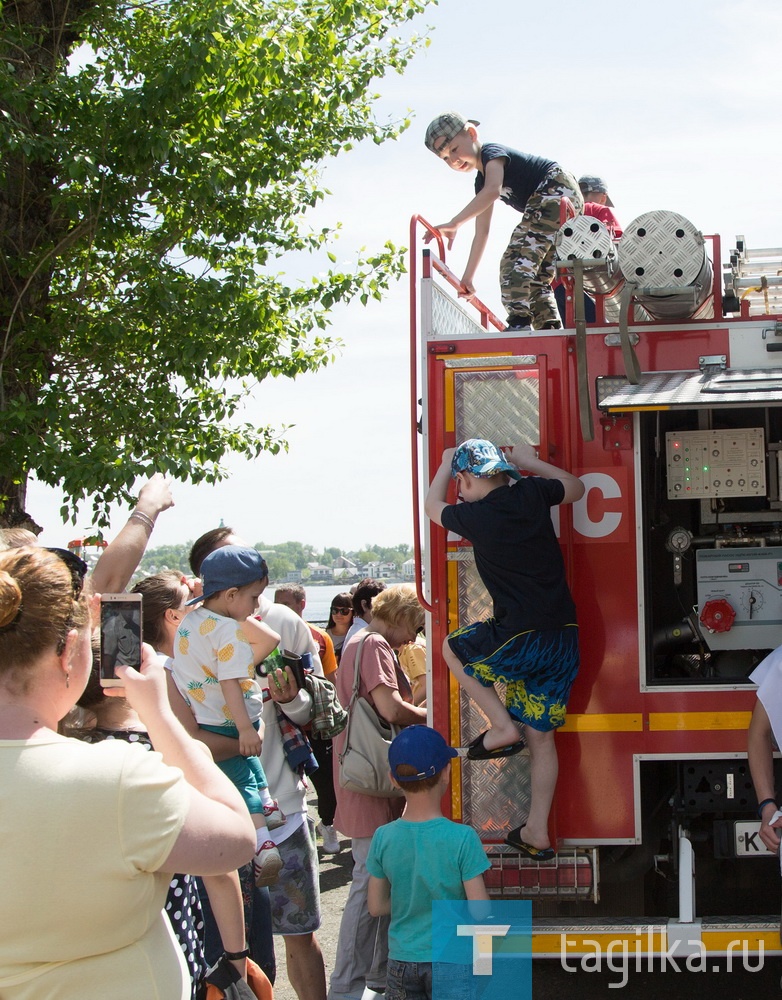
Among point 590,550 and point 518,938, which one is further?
point 590,550

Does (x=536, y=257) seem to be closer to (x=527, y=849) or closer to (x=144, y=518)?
(x=527, y=849)

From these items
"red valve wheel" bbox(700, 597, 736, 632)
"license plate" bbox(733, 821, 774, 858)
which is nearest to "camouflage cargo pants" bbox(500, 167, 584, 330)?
"red valve wheel" bbox(700, 597, 736, 632)

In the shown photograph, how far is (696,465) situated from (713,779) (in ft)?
4.53

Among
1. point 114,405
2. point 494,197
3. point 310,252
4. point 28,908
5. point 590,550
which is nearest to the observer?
point 28,908

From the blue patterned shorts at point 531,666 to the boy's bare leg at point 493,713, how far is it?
0.12 feet

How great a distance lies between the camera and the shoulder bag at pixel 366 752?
16.8 feet

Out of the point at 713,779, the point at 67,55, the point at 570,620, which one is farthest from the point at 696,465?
the point at 67,55

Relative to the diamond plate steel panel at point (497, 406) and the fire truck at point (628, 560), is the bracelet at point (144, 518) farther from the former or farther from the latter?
the diamond plate steel panel at point (497, 406)

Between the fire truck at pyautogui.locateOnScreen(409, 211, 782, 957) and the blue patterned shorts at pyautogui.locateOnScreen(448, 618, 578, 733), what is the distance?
22 cm

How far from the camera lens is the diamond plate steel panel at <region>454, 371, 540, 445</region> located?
4895 millimetres

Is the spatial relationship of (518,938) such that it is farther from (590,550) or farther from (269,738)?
(590,550)

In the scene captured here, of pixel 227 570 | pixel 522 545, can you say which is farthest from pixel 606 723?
pixel 227 570

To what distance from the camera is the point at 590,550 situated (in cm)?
483

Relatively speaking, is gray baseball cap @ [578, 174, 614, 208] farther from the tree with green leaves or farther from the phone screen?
the phone screen
